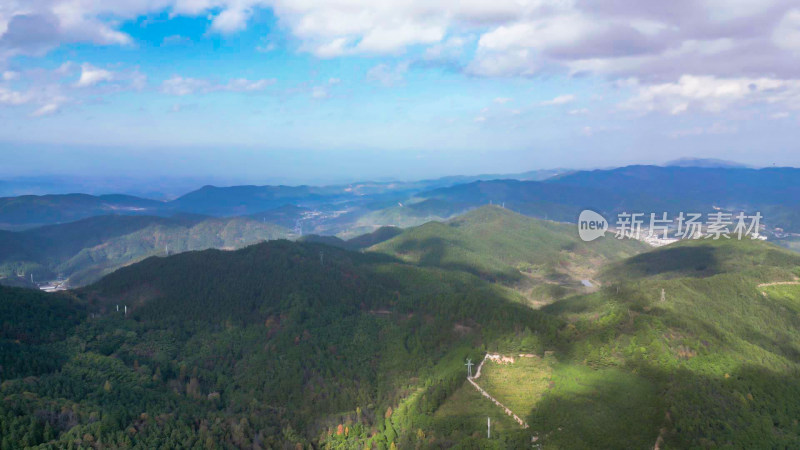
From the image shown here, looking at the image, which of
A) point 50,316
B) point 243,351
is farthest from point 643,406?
point 50,316

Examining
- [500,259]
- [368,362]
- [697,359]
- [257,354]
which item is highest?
[697,359]

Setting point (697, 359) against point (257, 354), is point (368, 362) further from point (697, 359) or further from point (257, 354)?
point (697, 359)

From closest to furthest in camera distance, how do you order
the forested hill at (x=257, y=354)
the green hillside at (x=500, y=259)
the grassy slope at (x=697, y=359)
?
1. the grassy slope at (x=697, y=359)
2. the forested hill at (x=257, y=354)
3. the green hillside at (x=500, y=259)

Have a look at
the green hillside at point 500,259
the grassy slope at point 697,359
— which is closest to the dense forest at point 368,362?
the grassy slope at point 697,359

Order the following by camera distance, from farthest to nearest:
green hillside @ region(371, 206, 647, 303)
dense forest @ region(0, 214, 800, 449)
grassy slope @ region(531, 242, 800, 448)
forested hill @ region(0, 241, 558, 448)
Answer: green hillside @ region(371, 206, 647, 303)
forested hill @ region(0, 241, 558, 448)
dense forest @ region(0, 214, 800, 449)
grassy slope @ region(531, 242, 800, 448)

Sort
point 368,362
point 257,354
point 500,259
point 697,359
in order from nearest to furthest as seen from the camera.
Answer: point 697,359 < point 368,362 < point 257,354 < point 500,259

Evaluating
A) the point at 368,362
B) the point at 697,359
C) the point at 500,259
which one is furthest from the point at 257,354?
the point at 500,259

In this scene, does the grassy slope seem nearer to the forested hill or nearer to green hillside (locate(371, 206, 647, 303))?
the forested hill

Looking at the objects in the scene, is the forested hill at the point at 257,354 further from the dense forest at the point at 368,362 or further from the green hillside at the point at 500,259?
the green hillside at the point at 500,259

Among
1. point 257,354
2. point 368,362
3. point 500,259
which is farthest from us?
point 500,259

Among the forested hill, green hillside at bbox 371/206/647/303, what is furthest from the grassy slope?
green hillside at bbox 371/206/647/303

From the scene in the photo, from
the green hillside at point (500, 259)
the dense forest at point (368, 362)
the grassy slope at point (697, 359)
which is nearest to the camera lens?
the grassy slope at point (697, 359)
